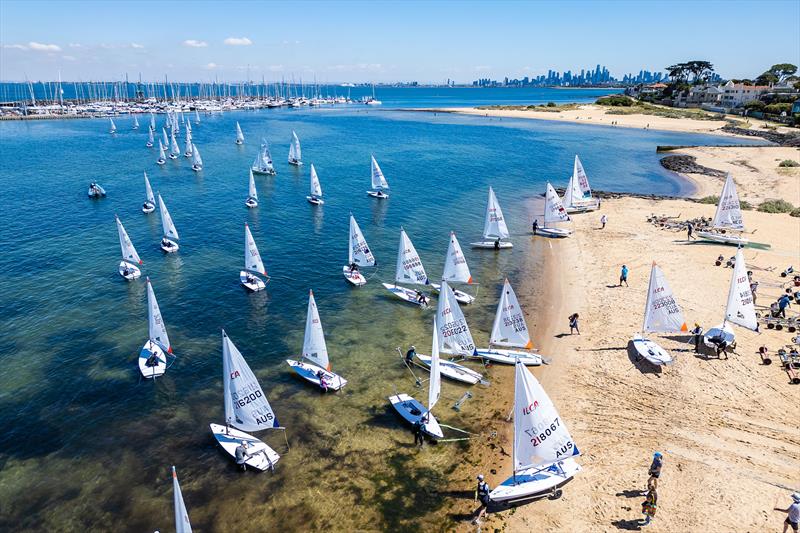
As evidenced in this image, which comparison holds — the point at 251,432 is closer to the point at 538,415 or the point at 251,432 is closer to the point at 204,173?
the point at 538,415

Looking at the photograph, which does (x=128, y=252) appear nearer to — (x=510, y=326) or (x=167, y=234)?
(x=167, y=234)

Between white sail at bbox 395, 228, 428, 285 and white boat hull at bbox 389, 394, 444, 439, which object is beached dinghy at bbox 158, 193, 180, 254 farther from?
white boat hull at bbox 389, 394, 444, 439

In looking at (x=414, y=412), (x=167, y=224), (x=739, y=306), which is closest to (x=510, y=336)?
(x=414, y=412)

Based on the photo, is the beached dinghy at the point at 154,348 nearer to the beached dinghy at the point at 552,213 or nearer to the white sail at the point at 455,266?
the white sail at the point at 455,266

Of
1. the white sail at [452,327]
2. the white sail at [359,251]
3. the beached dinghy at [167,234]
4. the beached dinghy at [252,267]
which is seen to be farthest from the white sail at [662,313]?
the beached dinghy at [167,234]

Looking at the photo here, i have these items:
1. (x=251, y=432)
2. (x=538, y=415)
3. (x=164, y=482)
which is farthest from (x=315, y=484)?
(x=538, y=415)

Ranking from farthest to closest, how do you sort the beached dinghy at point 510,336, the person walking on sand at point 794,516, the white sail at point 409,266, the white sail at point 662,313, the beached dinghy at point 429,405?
the white sail at point 409,266
the white sail at point 662,313
the beached dinghy at point 510,336
the beached dinghy at point 429,405
the person walking on sand at point 794,516
